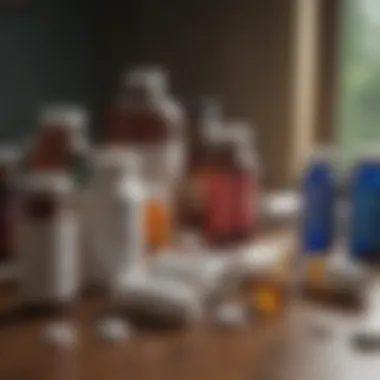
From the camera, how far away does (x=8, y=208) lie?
1.33 metres

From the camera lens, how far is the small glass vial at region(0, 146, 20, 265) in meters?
1.32

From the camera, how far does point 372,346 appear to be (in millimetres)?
1126

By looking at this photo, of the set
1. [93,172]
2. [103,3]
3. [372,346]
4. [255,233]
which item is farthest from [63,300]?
[103,3]

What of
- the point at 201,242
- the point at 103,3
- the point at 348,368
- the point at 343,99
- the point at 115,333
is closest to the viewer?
the point at 348,368

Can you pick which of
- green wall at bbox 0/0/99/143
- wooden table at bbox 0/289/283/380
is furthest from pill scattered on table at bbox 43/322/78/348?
green wall at bbox 0/0/99/143

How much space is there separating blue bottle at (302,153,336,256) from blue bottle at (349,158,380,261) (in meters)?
0.03

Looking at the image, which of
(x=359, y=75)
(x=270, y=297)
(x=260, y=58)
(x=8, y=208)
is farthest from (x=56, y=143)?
(x=359, y=75)

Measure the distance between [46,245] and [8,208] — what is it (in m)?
0.15

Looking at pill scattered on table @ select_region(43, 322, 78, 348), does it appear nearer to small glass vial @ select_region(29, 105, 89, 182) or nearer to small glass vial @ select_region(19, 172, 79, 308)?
small glass vial @ select_region(19, 172, 79, 308)

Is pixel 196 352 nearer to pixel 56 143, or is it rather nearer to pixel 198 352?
pixel 198 352

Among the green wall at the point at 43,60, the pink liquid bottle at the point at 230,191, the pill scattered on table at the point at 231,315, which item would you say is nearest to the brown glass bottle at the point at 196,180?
the pink liquid bottle at the point at 230,191

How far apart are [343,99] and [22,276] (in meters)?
1.10

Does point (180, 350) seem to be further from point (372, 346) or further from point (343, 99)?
point (343, 99)

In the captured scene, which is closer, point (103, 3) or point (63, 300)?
point (63, 300)
